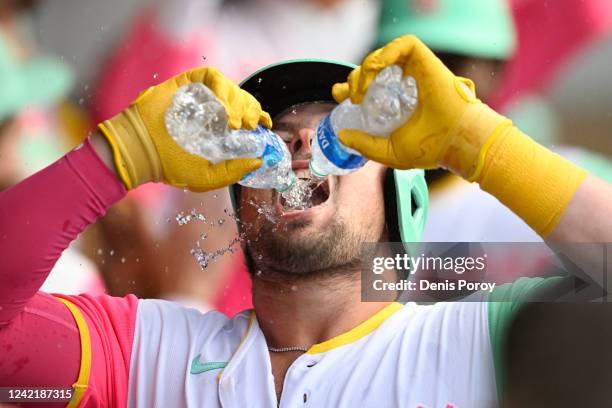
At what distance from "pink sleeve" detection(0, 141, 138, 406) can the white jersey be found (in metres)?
0.04

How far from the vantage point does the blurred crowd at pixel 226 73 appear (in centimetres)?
190

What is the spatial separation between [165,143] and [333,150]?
21 centimetres

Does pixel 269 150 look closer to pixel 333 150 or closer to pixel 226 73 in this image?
pixel 333 150

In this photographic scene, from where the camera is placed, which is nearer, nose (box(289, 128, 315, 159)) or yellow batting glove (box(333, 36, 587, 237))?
yellow batting glove (box(333, 36, 587, 237))

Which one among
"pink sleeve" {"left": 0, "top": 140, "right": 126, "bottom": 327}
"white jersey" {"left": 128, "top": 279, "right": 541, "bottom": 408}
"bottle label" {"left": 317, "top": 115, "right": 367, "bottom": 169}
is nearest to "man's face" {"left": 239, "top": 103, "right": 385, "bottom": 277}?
"white jersey" {"left": 128, "top": 279, "right": 541, "bottom": 408}

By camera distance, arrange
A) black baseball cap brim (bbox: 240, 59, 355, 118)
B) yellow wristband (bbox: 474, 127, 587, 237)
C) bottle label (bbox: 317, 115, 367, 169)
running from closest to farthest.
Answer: yellow wristband (bbox: 474, 127, 587, 237) → bottle label (bbox: 317, 115, 367, 169) → black baseball cap brim (bbox: 240, 59, 355, 118)

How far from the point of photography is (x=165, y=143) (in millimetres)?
991

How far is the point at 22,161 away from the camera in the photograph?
1921 mm

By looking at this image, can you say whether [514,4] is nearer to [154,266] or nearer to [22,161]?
[154,266]

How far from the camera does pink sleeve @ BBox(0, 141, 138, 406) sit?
3.22 ft

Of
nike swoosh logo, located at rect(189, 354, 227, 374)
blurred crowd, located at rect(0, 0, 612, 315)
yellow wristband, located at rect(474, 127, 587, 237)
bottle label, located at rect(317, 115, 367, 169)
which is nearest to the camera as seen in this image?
yellow wristband, located at rect(474, 127, 587, 237)

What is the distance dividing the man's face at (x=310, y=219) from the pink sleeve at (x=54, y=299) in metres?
0.24

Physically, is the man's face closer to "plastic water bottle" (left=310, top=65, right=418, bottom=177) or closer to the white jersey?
the white jersey

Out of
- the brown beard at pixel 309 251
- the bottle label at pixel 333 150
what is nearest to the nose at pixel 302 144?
the brown beard at pixel 309 251
